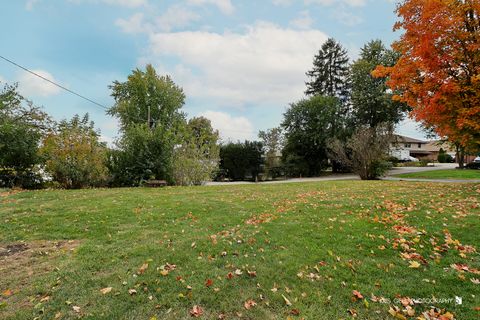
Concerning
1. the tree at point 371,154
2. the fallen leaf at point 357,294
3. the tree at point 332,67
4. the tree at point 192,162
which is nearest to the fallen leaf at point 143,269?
the fallen leaf at point 357,294

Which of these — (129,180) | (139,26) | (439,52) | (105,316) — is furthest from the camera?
(129,180)

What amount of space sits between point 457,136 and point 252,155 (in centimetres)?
2173

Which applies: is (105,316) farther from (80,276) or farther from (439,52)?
(439,52)

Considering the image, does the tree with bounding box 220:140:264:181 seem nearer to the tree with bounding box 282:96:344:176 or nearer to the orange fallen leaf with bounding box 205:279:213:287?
the tree with bounding box 282:96:344:176

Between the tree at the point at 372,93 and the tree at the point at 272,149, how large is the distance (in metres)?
9.60

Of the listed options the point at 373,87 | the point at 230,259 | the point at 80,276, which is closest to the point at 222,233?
the point at 230,259

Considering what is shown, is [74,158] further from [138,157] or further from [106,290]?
[106,290]

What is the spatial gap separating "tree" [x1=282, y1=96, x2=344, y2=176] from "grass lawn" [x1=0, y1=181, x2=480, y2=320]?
22619 mm

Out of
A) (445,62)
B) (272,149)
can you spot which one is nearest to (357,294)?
(445,62)

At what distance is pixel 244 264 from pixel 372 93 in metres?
28.4

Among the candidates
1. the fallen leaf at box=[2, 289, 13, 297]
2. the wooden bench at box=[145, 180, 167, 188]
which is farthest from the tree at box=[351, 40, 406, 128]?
the fallen leaf at box=[2, 289, 13, 297]

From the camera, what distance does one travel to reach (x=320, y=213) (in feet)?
18.9

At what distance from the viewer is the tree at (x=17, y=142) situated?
457 inches

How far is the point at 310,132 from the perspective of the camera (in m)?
28.8
